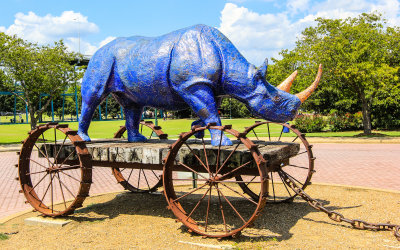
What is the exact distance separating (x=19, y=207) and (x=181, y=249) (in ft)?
13.0

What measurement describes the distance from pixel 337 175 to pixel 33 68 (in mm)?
15883

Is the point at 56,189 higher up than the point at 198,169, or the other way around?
the point at 198,169

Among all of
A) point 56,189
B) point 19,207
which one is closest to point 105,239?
point 19,207

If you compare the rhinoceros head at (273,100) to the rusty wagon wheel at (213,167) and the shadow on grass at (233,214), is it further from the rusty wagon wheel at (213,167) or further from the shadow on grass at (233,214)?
the shadow on grass at (233,214)

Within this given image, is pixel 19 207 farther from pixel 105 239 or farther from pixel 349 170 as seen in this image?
pixel 349 170

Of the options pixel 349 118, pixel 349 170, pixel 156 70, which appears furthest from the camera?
pixel 349 118

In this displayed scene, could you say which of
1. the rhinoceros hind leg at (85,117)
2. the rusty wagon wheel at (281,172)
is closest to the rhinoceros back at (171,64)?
the rhinoceros hind leg at (85,117)

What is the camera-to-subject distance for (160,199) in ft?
22.7

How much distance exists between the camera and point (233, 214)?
5805mm

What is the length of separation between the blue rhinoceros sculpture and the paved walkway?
2.79m

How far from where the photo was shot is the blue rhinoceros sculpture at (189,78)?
16.7ft

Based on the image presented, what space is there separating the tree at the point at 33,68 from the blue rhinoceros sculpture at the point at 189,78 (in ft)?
45.4

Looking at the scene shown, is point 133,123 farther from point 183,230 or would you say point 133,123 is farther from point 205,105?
point 183,230

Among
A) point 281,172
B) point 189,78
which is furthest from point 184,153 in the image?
point 281,172
